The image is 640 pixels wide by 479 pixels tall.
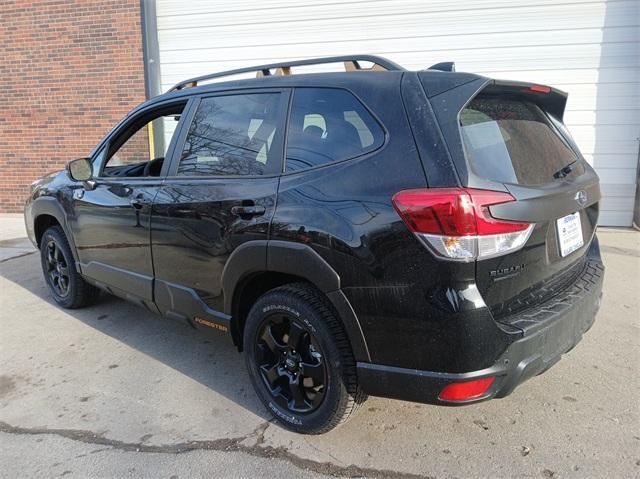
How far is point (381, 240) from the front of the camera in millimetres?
2117

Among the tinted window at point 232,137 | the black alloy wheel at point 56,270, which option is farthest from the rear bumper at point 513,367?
the black alloy wheel at point 56,270

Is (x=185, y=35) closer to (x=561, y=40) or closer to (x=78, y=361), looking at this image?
(x=561, y=40)

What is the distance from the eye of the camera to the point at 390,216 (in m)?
2.09

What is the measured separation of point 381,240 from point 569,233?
1.01 meters

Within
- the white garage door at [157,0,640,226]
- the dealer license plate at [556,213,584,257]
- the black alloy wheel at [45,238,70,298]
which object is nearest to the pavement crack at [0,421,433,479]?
the dealer license plate at [556,213,584,257]

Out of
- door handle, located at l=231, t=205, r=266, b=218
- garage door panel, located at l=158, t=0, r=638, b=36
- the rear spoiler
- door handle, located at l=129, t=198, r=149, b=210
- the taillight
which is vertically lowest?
door handle, located at l=129, t=198, r=149, b=210

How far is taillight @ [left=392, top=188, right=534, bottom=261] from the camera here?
197 cm

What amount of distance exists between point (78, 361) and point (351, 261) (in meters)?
2.52

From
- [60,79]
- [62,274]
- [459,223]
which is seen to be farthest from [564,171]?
[60,79]

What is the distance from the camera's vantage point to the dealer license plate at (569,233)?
235 cm

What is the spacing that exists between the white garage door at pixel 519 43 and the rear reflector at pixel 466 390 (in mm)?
6416

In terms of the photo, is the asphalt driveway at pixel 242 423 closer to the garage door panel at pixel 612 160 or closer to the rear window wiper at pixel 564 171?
the rear window wiper at pixel 564 171

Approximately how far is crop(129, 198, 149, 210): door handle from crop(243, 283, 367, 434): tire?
3.82ft

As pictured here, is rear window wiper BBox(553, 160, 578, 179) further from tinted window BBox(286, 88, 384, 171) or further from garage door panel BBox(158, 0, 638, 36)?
garage door panel BBox(158, 0, 638, 36)
